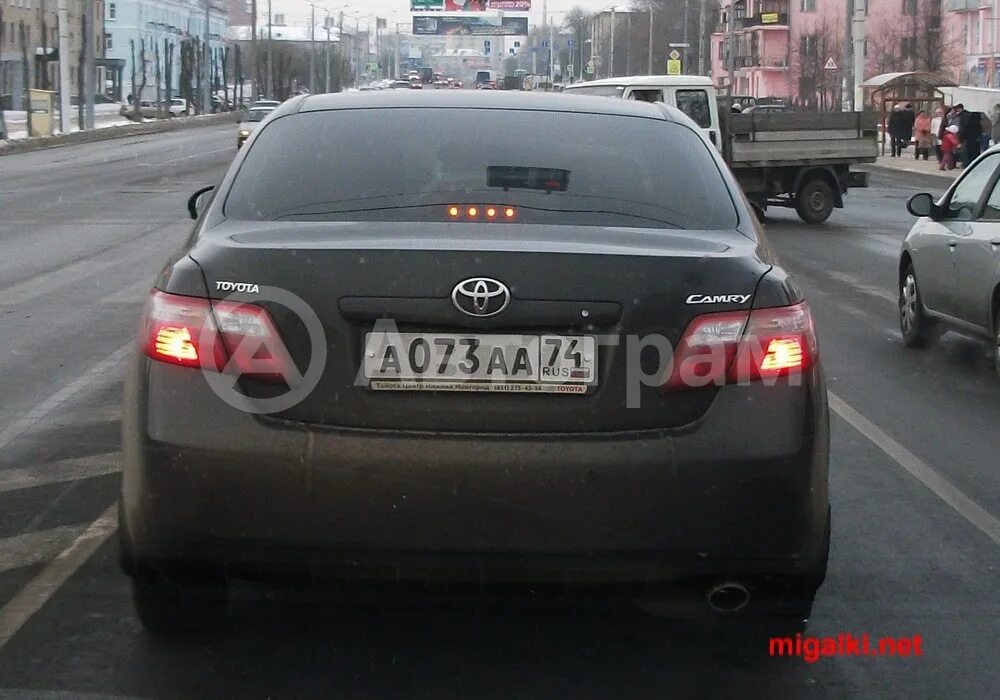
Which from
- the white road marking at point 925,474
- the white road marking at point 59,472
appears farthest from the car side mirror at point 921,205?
the white road marking at point 59,472

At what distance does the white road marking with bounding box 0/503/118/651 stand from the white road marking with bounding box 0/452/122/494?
0.59 metres

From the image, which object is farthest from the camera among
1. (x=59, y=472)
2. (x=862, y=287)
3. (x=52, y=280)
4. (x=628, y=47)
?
(x=628, y=47)

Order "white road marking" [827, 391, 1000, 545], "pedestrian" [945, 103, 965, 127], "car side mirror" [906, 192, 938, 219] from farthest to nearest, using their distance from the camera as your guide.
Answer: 1. "pedestrian" [945, 103, 965, 127]
2. "car side mirror" [906, 192, 938, 219]
3. "white road marking" [827, 391, 1000, 545]

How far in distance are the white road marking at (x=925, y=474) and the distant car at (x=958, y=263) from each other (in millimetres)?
1492

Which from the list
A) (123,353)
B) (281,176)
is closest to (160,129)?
(123,353)

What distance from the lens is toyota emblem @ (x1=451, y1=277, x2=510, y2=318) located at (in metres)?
3.54

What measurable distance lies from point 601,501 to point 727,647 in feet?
3.04

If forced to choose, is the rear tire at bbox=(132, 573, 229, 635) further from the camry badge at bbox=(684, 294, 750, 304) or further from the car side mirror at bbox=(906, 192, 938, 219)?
the car side mirror at bbox=(906, 192, 938, 219)

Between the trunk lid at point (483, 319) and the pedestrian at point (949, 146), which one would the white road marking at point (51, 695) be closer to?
the trunk lid at point (483, 319)

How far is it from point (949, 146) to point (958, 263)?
31.2m

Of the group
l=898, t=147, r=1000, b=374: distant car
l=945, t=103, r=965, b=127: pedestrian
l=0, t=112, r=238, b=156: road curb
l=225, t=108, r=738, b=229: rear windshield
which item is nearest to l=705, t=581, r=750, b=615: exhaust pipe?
l=225, t=108, r=738, b=229: rear windshield

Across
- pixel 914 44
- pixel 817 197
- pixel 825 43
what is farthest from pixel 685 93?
pixel 825 43

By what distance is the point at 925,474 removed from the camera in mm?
6562

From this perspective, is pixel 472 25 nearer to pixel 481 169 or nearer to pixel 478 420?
pixel 481 169
